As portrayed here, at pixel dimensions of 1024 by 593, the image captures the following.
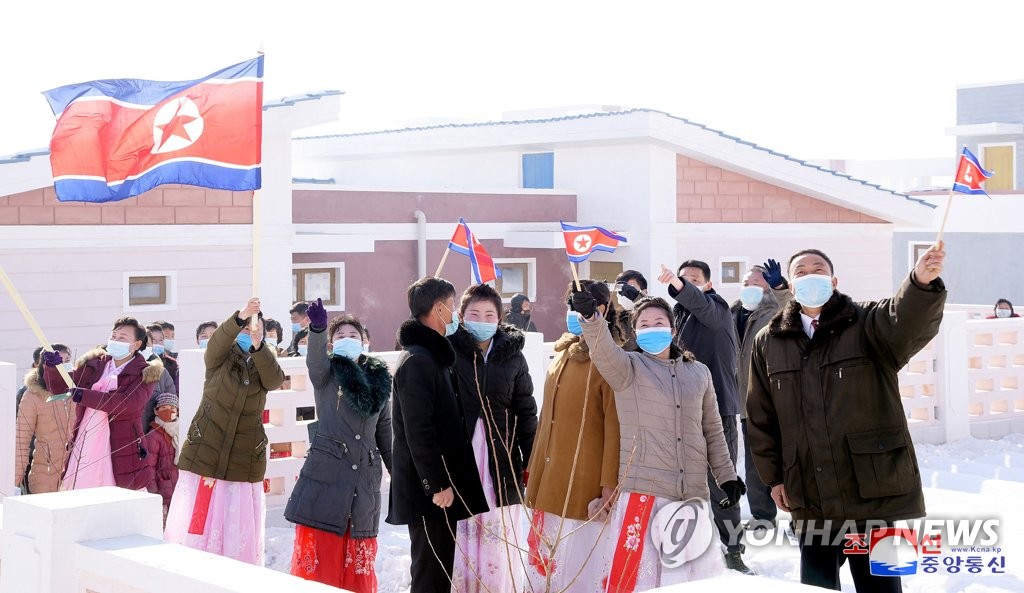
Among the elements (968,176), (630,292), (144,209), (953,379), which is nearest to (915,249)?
(953,379)

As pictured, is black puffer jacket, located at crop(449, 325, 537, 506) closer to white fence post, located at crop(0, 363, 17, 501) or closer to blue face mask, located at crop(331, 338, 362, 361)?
blue face mask, located at crop(331, 338, 362, 361)

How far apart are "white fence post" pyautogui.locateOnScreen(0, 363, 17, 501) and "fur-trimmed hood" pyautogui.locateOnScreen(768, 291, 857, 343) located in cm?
566

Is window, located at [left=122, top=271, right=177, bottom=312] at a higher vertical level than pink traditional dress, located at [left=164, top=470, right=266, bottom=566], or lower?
higher

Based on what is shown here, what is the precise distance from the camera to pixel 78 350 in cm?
1459

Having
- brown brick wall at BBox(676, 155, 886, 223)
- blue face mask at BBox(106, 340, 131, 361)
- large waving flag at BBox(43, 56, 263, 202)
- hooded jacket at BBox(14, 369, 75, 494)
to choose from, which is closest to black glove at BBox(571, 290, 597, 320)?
large waving flag at BBox(43, 56, 263, 202)

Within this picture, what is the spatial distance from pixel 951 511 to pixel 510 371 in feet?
14.8

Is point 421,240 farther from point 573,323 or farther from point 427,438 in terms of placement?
point 427,438

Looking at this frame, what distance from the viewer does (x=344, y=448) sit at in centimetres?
631

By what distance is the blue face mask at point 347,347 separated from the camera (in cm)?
650

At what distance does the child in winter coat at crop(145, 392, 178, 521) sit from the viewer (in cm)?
792

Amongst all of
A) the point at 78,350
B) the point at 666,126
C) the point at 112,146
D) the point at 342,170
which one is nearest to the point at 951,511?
the point at 112,146

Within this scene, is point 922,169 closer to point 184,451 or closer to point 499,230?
point 499,230

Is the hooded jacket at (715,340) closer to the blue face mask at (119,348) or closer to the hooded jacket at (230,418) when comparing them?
the hooded jacket at (230,418)

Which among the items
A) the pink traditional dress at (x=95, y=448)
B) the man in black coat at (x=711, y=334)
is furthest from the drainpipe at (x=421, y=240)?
the pink traditional dress at (x=95, y=448)
